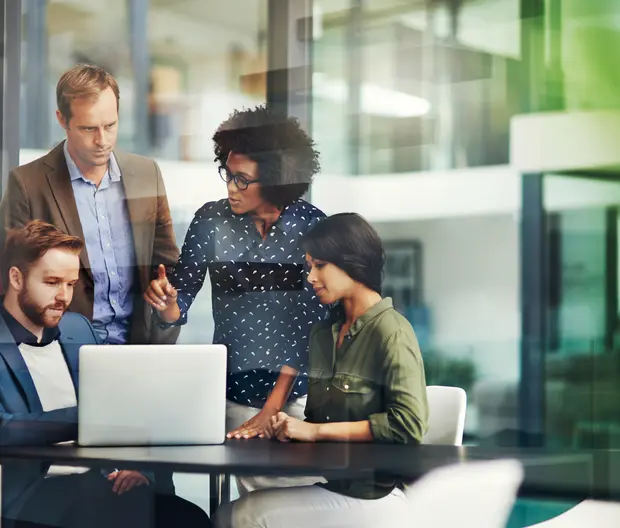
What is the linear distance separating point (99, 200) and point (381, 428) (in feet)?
4.27

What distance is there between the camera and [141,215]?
292cm

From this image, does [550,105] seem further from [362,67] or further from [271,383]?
[271,383]

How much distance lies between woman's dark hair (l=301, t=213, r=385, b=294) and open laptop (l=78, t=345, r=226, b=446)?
1.42 feet

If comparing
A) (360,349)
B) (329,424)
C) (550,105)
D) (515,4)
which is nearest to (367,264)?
(360,349)

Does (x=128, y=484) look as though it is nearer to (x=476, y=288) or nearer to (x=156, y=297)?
(x=156, y=297)

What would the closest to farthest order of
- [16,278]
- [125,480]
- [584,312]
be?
[584,312] → [125,480] → [16,278]

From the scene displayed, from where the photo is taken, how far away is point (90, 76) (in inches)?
117

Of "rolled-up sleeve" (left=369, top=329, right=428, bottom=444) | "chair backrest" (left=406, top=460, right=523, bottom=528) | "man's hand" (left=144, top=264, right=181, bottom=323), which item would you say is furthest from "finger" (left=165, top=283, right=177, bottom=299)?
"chair backrest" (left=406, top=460, right=523, bottom=528)

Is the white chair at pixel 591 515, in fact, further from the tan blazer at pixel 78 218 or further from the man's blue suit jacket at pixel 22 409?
the man's blue suit jacket at pixel 22 409

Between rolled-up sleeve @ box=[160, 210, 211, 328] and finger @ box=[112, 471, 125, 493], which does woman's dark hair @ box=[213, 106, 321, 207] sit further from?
finger @ box=[112, 471, 125, 493]

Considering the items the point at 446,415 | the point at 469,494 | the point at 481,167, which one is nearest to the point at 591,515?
the point at 469,494

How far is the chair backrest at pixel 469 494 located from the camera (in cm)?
229

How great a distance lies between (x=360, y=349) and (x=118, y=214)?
1042mm

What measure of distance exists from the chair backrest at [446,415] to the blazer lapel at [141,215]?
1.11m
